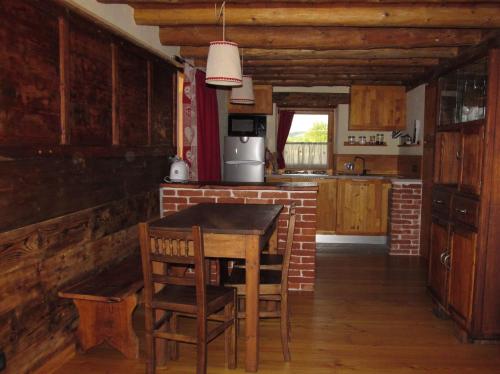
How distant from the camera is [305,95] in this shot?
22.5ft

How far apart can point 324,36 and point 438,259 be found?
7.03ft

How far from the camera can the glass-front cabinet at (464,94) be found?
297cm

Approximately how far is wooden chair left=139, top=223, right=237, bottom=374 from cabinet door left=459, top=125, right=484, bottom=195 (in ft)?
5.74

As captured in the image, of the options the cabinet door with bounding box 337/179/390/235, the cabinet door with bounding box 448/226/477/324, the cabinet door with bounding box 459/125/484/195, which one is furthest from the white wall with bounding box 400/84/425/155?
the cabinet door with bounding box 448/226/477/324

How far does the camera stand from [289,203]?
13.0 ft

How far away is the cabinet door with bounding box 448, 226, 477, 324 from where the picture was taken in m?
2.92

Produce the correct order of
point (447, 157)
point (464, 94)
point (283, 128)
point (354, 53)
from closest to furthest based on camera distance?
point (464, 94), point (447, 157), point (354, 53), point (283, 128)

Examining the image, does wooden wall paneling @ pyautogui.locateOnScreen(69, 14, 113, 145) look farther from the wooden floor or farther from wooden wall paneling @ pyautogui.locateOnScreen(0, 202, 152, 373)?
the wooden floor

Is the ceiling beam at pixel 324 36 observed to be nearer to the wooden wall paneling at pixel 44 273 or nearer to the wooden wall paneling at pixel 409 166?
the wooden wall paneling at pixel 44 273

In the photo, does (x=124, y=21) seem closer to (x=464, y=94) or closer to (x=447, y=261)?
(x=464, y=94)

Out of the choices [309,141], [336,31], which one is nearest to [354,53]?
[336,31]

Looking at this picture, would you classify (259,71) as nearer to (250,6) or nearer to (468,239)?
(250,6)

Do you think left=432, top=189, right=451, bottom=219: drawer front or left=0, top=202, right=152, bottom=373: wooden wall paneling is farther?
left=432, top=189, right=451, bottom=219: drawer front

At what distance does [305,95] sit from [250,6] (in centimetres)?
365
